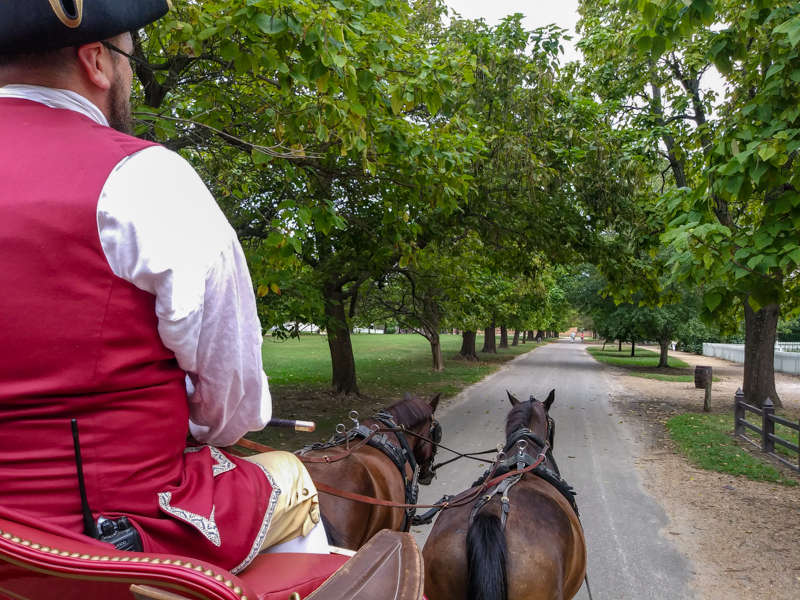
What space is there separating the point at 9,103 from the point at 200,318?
62cm

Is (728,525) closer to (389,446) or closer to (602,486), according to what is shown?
(602,486)

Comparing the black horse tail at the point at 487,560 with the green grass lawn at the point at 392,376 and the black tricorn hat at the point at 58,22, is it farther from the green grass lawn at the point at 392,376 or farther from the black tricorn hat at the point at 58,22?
the green grass lawn at the point at 392,376

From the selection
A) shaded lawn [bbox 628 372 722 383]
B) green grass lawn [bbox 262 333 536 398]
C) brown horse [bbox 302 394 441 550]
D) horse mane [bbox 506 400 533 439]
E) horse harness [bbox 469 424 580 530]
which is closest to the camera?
horse harness [bbox 469 424 580 530]

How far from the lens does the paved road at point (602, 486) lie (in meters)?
5.00

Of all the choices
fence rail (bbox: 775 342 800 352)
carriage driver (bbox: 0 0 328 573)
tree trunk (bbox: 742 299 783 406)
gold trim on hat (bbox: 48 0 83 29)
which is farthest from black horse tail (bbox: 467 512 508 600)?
fence rail (bbox: 775 342 800 352)

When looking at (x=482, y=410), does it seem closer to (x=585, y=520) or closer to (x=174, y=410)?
(x=585, y=520)

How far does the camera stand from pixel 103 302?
43.1 inches

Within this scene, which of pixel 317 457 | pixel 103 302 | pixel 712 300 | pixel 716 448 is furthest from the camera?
pixel 716 448

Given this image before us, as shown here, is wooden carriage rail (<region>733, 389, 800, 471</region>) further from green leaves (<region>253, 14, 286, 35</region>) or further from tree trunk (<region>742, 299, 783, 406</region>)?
green leaves (<region>253, 14, 286, 35</region>)

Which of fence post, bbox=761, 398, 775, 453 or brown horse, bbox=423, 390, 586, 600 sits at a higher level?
brown horse, bbox=423, 390, 586, 600

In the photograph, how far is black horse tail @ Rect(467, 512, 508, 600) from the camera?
2.63 meters

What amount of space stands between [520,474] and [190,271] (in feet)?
8.66

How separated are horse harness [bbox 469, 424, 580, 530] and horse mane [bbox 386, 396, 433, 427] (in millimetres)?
910

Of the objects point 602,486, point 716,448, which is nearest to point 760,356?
point 716,448
